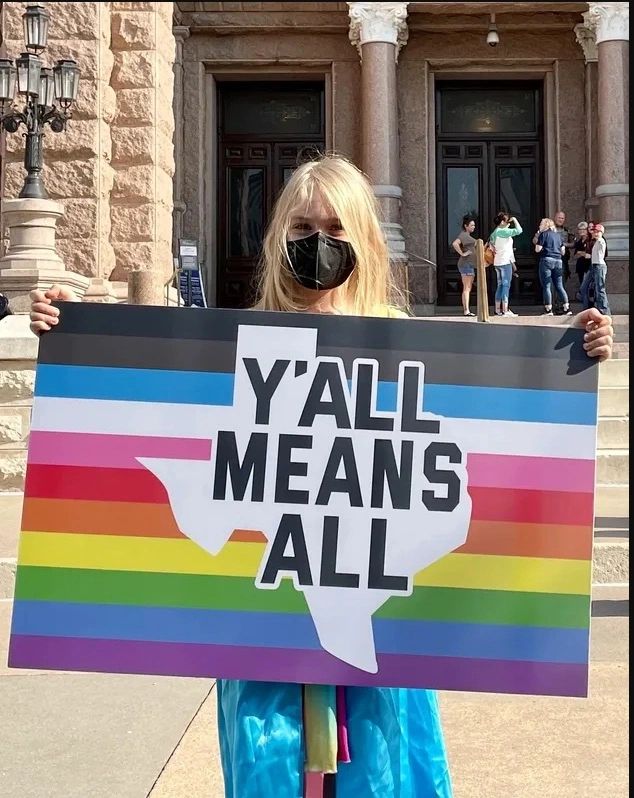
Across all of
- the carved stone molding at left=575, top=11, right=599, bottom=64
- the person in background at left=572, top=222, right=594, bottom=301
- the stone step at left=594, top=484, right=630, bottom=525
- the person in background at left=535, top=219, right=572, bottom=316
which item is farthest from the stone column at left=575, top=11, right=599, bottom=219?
the stone step at left=594, top=484, right=630, bottom=525

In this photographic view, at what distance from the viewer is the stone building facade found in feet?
60.6

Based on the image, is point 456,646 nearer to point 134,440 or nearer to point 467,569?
point 467,569

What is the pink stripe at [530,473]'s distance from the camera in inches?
86.4

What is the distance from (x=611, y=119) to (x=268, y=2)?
252 inches

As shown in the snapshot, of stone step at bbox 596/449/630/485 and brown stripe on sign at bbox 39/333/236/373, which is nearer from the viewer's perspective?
brown stripe on sign at bbox 39/333/236/373

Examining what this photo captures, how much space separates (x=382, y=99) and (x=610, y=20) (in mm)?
4189

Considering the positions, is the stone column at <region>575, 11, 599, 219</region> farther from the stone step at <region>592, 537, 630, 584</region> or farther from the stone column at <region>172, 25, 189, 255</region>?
the stone step at <region>592, 537, 630, 584</region>

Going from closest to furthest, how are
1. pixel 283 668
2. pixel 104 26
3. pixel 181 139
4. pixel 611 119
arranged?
1. pixel 283 668
2. pixel 104 26
3. pixel 611 119
4. pixel 181 139

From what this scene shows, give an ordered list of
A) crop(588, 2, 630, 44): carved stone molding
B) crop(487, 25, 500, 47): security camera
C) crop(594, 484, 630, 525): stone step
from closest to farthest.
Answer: crop(594, 484, 630, 525): stone step
crop(588, 2, 630, 44): carved stone molding
crop(487, 25, 500, 47): security camera

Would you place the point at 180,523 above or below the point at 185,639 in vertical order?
above

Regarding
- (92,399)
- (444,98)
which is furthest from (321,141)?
(92,399)

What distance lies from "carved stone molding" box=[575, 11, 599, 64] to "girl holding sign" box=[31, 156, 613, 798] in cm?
1871

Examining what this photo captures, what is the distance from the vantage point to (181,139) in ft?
65.6

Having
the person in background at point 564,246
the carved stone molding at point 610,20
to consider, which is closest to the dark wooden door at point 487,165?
the person in background at point 564,246
